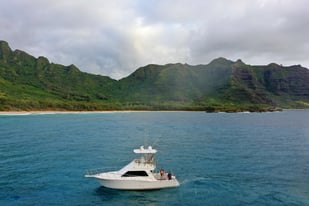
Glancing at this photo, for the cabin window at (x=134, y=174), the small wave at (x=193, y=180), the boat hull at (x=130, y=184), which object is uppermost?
the cabin window at (x=134, y=174)

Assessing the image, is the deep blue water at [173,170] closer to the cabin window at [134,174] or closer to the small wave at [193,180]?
the small wave at [193,180]

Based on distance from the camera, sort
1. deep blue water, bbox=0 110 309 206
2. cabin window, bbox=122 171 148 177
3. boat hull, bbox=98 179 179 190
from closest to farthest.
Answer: deep blue water, bbox=0 110 309 206, boat hull, bbox=98 179 179 190, cabin window, bbox=122 171 148 177

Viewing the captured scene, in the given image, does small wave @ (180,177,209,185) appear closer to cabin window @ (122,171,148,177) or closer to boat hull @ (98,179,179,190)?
boat hull @ (98,179,179,190)

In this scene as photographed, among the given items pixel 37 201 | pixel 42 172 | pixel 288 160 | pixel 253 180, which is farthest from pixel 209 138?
pixel 37 201

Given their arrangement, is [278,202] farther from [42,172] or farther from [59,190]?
[42,172]

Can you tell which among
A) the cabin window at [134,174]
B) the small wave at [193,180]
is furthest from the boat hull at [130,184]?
the small wave at [193,180]

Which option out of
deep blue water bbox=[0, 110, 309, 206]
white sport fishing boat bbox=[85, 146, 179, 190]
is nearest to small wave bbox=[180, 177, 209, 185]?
deep blue water bbox=[0, 110, 309, 206]

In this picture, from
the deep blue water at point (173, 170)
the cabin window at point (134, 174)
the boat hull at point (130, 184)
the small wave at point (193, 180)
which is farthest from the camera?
the small wave at point (193, 180)

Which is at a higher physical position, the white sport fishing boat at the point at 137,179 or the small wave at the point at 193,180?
the white sport fishing boat at the point at 137,179

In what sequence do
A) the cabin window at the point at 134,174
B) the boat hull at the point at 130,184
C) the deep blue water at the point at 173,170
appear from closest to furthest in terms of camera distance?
the deep blue water at the point at 173,170, the boat hull at the point at 130,184, the cabin window at the point at 134,174

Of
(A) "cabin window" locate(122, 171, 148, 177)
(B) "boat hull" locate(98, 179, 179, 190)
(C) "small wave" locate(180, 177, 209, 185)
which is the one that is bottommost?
(C) "small wave" locate(180, 177, 209, 185)

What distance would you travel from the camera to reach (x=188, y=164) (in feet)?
204

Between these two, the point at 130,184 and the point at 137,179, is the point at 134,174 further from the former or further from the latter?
the point at 130,184

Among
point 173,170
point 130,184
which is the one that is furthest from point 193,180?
point 130,184
